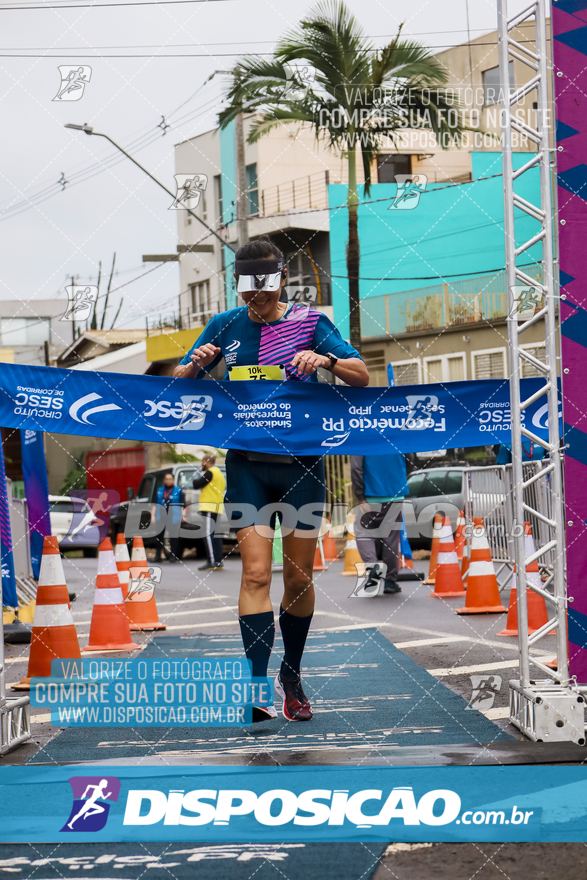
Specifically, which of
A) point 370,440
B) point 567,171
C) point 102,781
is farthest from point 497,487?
point 102,781

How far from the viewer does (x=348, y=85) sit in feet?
60.9

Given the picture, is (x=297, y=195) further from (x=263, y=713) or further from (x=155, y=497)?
(x=263, y=713)

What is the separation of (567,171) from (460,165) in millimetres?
29670

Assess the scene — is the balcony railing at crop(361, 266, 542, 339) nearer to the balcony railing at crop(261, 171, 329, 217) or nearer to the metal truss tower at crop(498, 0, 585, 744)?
the balcony railing at crop(261, 171, 329, 217)

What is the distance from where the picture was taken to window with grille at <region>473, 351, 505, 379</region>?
27.8 metres

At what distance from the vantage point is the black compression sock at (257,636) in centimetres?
449

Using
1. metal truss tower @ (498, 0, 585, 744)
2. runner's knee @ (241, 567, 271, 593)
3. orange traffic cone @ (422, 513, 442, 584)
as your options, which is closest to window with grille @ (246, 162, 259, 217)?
orange traffic cone @ (422, 513, 442, 584)

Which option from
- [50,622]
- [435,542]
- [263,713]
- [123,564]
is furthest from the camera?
[435,542]

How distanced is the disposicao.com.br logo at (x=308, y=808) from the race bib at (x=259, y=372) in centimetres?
210

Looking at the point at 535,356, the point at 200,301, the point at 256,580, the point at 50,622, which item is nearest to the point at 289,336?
the point at 256,580

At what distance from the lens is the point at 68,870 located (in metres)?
2.83

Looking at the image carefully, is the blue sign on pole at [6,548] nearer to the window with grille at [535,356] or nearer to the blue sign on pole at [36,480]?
the blue sign on pole at [36,480]

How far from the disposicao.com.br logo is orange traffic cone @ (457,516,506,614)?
579 centimetres

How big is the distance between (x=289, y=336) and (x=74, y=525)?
61.2 ft
